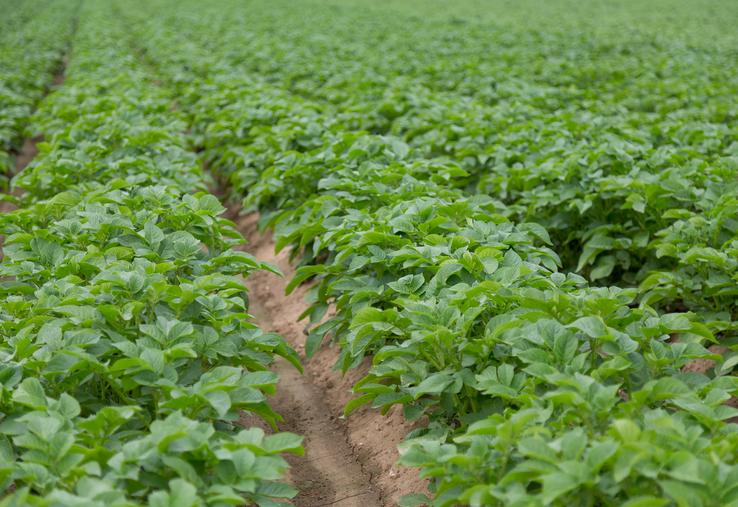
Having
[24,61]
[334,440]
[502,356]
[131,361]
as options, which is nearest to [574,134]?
[334,440]

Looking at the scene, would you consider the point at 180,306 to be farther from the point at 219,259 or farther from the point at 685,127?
the point at 685,127

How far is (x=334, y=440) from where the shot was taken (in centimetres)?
427

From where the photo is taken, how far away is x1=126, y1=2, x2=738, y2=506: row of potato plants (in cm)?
239

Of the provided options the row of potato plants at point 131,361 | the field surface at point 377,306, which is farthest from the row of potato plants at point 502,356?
the row of potato plants at point 131,361

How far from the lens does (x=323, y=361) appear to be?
5051 mm

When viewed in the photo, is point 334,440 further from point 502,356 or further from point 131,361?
point 131,361

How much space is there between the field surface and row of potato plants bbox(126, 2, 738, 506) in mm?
14

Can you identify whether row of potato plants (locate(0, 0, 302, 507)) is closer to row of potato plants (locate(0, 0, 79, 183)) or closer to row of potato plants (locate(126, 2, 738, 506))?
row of potato plants (locate(126, 2, 738, 506))

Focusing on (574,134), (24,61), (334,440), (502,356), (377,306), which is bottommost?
(334,440)

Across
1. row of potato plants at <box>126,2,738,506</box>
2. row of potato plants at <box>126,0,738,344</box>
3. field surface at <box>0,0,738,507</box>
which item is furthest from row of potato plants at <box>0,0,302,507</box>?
row of potato plants at <box>126,0,738,344</box>

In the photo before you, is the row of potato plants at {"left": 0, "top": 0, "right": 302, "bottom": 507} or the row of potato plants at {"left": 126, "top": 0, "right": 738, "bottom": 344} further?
the row of potato plants at {"left": 126, "top": 0, "right": 738, "bottom": 344}

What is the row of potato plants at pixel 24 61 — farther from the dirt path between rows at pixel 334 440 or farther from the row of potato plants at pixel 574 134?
the dirt path between rows at pixel 334 440

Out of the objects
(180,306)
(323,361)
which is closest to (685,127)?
(323,361)

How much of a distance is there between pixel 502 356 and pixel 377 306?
41.1 inches
